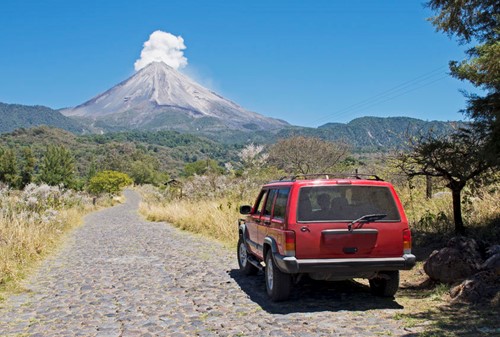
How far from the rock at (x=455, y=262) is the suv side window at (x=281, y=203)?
2.66 m

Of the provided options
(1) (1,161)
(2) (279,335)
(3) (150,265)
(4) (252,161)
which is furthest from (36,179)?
(2) (279,335)

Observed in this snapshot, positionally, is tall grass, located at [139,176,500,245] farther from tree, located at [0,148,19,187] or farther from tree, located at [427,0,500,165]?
tree, located at [0,148,19,187]

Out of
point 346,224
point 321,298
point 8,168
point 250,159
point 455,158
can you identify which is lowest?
point 321,298

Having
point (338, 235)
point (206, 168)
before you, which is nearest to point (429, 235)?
point (338, 235)

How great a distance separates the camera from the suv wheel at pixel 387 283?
24.0 feet

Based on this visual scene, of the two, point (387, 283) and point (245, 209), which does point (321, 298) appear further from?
point (245, 209)

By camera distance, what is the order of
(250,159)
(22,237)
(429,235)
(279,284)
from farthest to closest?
(250,159)
(22,237)
(429,235)
(279,284)

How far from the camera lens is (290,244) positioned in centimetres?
677

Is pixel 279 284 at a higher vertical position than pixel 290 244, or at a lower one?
lower

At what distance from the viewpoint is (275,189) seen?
323 inches

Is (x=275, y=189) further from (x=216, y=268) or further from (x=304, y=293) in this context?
(x=216, y=268)

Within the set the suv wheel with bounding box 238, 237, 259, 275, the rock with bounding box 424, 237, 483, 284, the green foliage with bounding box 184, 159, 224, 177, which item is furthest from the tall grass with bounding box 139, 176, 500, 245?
the suv wheel with bounding box 238, 237, 259, 275

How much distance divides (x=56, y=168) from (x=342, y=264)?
101575 millimetres

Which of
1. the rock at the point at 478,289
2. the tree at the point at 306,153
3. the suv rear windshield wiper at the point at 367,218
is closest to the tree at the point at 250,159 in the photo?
the suv rear windshield wiper at the point at 367,218
